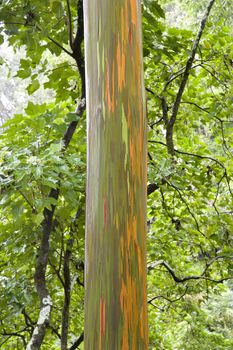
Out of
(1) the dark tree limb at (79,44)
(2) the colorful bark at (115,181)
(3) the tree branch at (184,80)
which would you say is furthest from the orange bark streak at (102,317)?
(3) the tree branch at (184,80)

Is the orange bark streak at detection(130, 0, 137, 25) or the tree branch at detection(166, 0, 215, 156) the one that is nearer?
the orange bark streak at detection(130, 0, 137, 25)

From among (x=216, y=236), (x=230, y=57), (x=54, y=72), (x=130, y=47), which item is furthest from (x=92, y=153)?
(x=230, y=57)

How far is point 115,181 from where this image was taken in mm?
738

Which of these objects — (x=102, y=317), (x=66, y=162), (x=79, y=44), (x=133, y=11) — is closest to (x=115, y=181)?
(x=102, y=317)

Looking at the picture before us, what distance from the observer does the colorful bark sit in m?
0.68

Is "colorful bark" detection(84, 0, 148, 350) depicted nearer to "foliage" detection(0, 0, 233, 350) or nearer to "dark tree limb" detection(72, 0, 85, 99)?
"foliage" detection(0, 0, 233, 350)

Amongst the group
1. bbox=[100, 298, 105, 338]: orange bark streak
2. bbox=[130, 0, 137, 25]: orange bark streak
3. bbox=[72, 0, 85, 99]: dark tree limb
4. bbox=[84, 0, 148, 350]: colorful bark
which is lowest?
bbox=[100, 298, 105, 338]: orange bark streak

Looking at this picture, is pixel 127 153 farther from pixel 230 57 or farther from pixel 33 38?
pixel 230 57

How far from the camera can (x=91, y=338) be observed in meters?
0.68

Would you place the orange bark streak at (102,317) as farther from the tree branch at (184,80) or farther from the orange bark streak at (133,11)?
the tree branch at (184,80)

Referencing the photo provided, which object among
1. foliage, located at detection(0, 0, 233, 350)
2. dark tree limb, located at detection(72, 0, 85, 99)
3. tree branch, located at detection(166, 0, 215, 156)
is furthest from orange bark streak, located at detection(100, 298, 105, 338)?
tree branch, located at detection(166, 0, 215, 156)

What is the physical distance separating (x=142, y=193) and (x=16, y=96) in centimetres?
2324

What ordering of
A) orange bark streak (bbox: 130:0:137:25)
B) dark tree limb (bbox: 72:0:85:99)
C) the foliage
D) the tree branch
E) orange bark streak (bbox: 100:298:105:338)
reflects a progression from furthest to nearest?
1. the tree branch
2. dark tree limb (bbox: 72:0:85:99)
3. the foliage
4. orange bark streak (bbox: 130:0:137:25)
5. orange bark streak (bbox: 100:298:105:338)

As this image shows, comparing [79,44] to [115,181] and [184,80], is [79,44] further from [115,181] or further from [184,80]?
[115,181]
